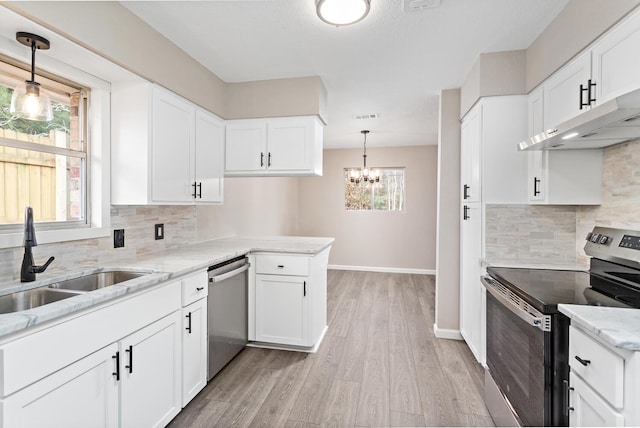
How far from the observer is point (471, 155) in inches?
107

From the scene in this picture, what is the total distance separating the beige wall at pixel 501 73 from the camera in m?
2.41

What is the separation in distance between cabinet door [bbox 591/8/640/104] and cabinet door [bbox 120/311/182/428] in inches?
104

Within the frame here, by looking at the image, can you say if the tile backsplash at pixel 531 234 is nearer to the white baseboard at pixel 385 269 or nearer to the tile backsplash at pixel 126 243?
the tile backsplash at pixel 126 243

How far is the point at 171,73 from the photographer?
2.34 meters

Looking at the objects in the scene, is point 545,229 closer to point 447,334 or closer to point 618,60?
point 618,60

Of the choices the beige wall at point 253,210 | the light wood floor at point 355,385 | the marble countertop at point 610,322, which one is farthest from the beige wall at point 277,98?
the marble countertop at point 610,322

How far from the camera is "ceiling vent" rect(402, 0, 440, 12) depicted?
1795mm

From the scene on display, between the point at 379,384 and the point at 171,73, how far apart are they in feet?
9.31

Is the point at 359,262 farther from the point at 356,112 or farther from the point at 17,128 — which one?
the point at 17,128

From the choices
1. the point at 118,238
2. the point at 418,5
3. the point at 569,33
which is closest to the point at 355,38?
the point at 418,5

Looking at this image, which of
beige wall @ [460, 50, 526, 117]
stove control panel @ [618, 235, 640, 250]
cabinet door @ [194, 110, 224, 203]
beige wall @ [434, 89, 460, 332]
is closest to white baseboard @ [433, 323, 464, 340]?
beige wall @ [434, 89, 460, 332]

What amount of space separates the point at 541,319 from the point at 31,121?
2836mm

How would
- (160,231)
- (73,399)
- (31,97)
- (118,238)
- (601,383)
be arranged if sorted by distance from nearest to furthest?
1. (601,383)
2. (73,399)
3. (31,97)
4. (118,238)
5. (160,231)

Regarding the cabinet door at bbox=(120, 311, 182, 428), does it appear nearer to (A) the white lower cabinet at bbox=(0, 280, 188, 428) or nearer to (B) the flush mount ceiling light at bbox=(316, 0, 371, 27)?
(A) the white lower cabinet at bbox=(0, 280, 188, 428)
